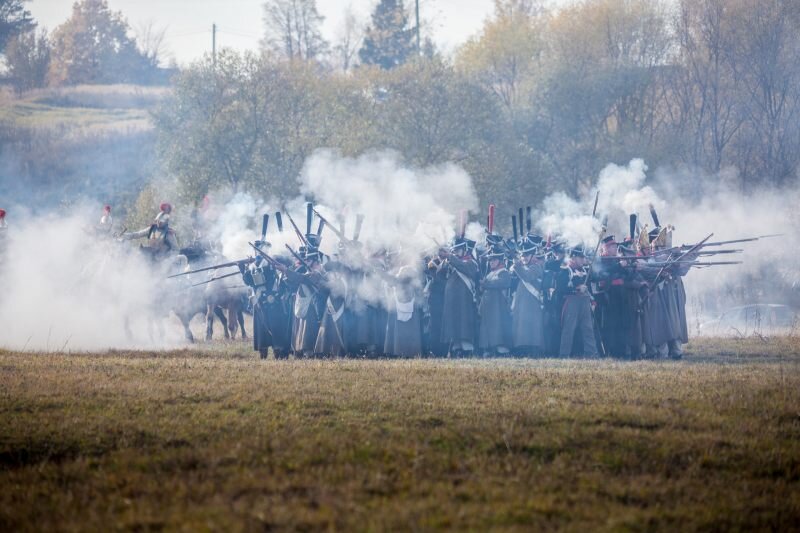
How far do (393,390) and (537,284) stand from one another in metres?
7.59

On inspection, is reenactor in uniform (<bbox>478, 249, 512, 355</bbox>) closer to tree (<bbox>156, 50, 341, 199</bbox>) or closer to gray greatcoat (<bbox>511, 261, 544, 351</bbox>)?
gray greatcoat (<bbox>511, 261, 544, 351</bbox>)

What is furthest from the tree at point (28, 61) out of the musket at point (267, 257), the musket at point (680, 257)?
the musket at point (680, 257)

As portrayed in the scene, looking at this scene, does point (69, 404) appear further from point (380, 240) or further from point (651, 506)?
point (380, 240)

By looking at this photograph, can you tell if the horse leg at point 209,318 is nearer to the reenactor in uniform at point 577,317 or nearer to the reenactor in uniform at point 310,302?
the reenactor in uniform at point 310,302

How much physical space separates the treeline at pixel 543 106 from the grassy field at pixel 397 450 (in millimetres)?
26688

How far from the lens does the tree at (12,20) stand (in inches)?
2621

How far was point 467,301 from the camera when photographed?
2005cm

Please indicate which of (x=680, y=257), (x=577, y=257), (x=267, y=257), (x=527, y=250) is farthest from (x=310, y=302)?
(x=680, y=257)

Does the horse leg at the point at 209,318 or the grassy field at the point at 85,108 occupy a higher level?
the grassy field at the point at 85,108

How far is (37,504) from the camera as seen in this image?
8.34m

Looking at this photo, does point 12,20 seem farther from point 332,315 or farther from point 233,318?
point 332,315

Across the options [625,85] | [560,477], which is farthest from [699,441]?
[625,85]

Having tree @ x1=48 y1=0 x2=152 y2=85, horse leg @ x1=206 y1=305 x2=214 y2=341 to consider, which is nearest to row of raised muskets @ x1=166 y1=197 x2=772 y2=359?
horse leg @ x1=206 y1=305 x2=214 y2=341

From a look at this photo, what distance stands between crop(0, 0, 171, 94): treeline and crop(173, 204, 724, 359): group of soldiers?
2338 inches
